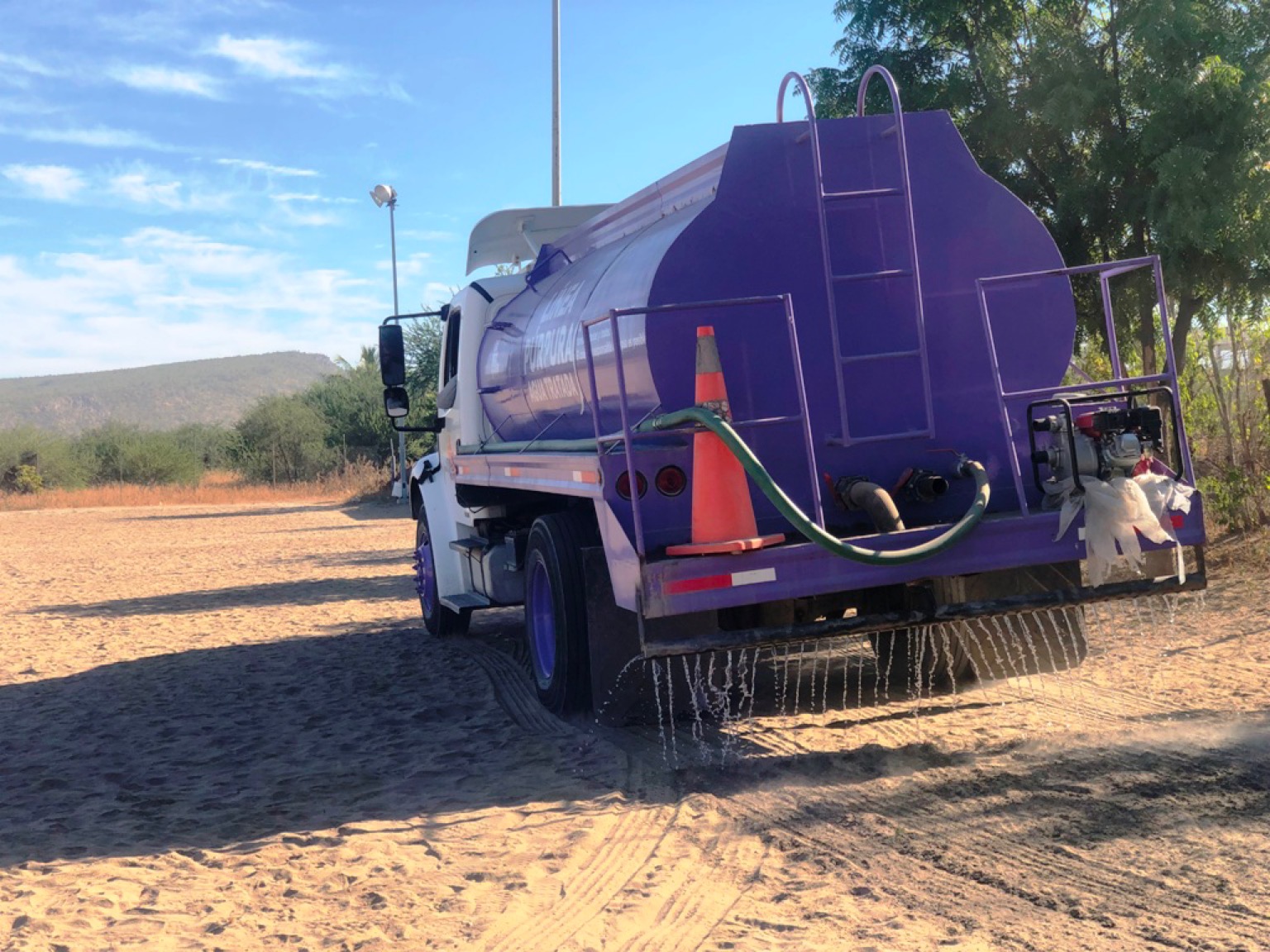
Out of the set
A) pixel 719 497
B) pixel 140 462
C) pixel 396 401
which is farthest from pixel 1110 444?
pixel 140 462

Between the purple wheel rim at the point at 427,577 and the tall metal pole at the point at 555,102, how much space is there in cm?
1045

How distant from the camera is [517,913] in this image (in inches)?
177

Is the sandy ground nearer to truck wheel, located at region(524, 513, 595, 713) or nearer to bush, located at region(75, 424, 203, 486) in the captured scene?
truck wheel, located at region(524, 513, 595, 713)

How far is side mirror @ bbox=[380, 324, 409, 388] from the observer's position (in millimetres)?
10156

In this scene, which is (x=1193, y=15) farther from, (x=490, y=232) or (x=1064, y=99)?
(x=490, y=232)

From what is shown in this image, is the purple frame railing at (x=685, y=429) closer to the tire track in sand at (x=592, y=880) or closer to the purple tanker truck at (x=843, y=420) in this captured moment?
the purple tanker truck at (x=843, y=420)

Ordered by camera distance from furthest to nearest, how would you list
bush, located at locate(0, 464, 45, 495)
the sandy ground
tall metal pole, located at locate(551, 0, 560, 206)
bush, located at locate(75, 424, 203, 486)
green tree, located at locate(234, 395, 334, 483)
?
bush, located at locate(75, 424, 203, 486) < green tree, located at locate(234, 395, 334, 483) < bush, located at locate(0, 464, 45, 495) < tall metal pole, located at locate(551, 0, 560, 206) < the sandy ground

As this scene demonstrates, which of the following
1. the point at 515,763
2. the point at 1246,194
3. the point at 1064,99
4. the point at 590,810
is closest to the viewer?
the point at 590,810

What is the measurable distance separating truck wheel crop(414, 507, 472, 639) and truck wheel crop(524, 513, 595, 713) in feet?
10.4

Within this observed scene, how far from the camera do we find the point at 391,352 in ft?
33.4

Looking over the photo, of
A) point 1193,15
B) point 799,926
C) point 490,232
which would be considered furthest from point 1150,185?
point 799,926

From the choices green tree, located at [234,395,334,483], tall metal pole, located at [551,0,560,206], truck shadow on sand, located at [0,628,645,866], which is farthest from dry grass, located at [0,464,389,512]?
truck shadow on sand, located at [0,628,645,866]

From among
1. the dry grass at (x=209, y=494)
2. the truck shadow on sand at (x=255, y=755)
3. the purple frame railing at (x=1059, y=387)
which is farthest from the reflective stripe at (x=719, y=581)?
the dry grass at (x=209, y=494)

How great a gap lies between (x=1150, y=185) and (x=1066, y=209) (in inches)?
28.9
